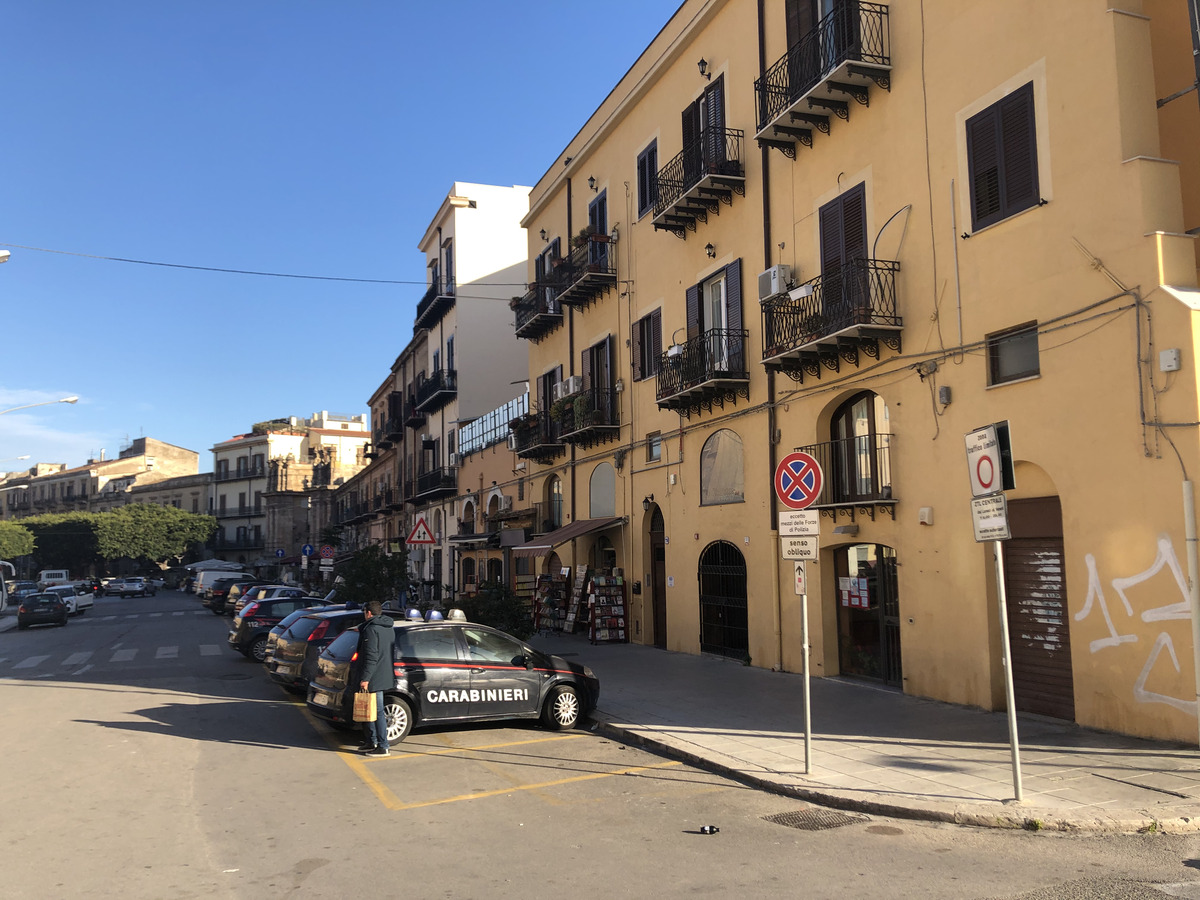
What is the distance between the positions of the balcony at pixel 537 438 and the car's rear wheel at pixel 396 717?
15.0m

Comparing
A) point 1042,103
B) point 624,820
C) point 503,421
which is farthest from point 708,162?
point 503,421

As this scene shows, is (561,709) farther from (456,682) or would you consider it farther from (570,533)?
(570,533)

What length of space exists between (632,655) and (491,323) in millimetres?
22488

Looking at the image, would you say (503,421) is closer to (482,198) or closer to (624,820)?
(482,198)

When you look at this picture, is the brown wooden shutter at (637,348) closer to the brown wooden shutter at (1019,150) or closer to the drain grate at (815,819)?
the brown wooden shutter at (1019,150)

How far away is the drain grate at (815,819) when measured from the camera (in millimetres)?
7375

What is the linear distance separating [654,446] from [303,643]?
953 cm

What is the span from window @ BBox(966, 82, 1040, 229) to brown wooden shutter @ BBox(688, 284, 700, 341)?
7743 millimetres

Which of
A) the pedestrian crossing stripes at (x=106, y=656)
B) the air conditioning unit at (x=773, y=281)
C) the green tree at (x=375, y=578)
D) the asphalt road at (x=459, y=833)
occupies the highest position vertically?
the air conditioning unit at (x=773, y=281)

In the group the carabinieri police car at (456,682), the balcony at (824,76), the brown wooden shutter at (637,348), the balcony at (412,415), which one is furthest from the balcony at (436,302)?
the carabinieri police car at (456,682)

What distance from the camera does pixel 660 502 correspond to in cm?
2097

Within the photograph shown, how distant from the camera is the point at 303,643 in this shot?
584 inches

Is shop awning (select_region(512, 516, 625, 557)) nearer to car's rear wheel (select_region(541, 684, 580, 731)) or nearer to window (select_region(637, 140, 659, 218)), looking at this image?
window (select_region(637, 140, 659, 218))

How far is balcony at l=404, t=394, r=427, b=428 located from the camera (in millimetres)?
45406
